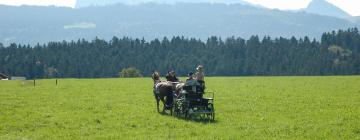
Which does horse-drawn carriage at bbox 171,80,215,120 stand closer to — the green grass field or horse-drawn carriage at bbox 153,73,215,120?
horse-drawn carriage at bbox 153,73,215,120

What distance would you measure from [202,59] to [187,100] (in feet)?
529

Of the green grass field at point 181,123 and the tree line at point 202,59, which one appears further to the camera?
the tree line at point 202,59

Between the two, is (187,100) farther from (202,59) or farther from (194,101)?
(202,59)

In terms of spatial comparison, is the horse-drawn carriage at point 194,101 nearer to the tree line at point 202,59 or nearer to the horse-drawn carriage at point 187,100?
the horse-drawn carriage at point 187,100

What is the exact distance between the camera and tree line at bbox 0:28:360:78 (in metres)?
169

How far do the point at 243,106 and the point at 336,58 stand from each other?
143 metres

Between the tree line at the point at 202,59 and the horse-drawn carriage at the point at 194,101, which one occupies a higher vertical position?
the tree line at the point at 202,59

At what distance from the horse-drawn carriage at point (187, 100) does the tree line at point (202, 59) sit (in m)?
136

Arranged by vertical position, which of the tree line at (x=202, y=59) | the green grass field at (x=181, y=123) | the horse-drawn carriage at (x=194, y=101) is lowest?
the green grass field at (x=181, y=123)

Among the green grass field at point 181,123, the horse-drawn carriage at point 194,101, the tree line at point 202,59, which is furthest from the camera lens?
the tree line at point 202,59

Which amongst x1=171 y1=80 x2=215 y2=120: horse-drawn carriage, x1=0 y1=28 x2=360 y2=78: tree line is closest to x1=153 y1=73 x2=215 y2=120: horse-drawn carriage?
x1=171 y1=80 x2=215 y2=120: horse-drawn carriage

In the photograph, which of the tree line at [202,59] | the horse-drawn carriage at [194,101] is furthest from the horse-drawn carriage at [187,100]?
the tree line at [202,59]

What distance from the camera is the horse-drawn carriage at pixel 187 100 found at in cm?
2775

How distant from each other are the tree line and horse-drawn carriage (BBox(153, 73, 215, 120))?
136m
